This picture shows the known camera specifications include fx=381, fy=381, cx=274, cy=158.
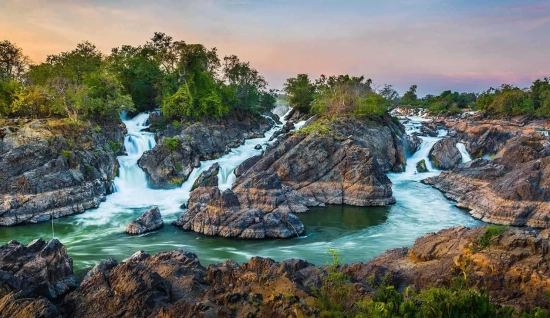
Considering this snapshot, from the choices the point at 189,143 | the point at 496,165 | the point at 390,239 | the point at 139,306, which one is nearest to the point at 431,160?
the point at 496,165

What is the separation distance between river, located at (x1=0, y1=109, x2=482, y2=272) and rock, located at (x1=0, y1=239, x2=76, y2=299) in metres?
2.43

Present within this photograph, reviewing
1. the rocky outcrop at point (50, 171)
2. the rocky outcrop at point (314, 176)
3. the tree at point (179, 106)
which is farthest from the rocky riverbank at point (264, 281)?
the tree at point (179, 106)

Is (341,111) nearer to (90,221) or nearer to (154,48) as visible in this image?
(154,48)

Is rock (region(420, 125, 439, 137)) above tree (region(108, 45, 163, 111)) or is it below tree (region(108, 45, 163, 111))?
below

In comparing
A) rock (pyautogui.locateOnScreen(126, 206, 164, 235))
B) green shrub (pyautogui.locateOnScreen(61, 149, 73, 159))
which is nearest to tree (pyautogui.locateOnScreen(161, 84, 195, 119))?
green shrub (pyautogui.locateOnScreen(61, 149, 73, 159))

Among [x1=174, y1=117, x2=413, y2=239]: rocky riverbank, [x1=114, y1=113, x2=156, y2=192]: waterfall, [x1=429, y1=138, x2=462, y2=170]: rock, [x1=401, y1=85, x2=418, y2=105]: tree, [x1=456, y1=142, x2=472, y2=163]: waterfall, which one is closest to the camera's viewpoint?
[x1=174, y1=117, x2=413, y2=239]: rocky riverbank

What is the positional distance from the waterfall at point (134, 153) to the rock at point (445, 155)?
28.5 meters

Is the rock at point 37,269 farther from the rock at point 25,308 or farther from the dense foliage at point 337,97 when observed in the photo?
the dense foliage at point 337,97

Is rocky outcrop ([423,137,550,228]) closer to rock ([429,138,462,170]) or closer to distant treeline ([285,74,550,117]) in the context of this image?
rock ([429,138,462,170])

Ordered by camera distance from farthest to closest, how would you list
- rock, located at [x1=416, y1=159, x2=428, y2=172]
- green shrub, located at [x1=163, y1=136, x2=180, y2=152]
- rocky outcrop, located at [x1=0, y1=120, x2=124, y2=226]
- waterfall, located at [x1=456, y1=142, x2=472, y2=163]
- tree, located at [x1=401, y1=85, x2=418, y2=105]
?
1. tree, located at [x1=401, y1=85, x2=418, y2=105]
2. waterfall, located at [x1=456, y1=142, x2=472, y2=163]
3. rock, located at [x1=416, y1=159, x2=428, y2=172]
4. green shrub, located at [x1=163, y1=136, x2=180, y2=152]
5. rocky outcrop, located at [x1=0, y1=120, x2=124, y2=226]

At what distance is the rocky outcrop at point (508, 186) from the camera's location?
22.6 metres

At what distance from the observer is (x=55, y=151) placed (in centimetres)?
2786

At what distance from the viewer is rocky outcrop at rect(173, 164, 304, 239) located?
20875mm

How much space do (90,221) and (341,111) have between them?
93.5 feet
